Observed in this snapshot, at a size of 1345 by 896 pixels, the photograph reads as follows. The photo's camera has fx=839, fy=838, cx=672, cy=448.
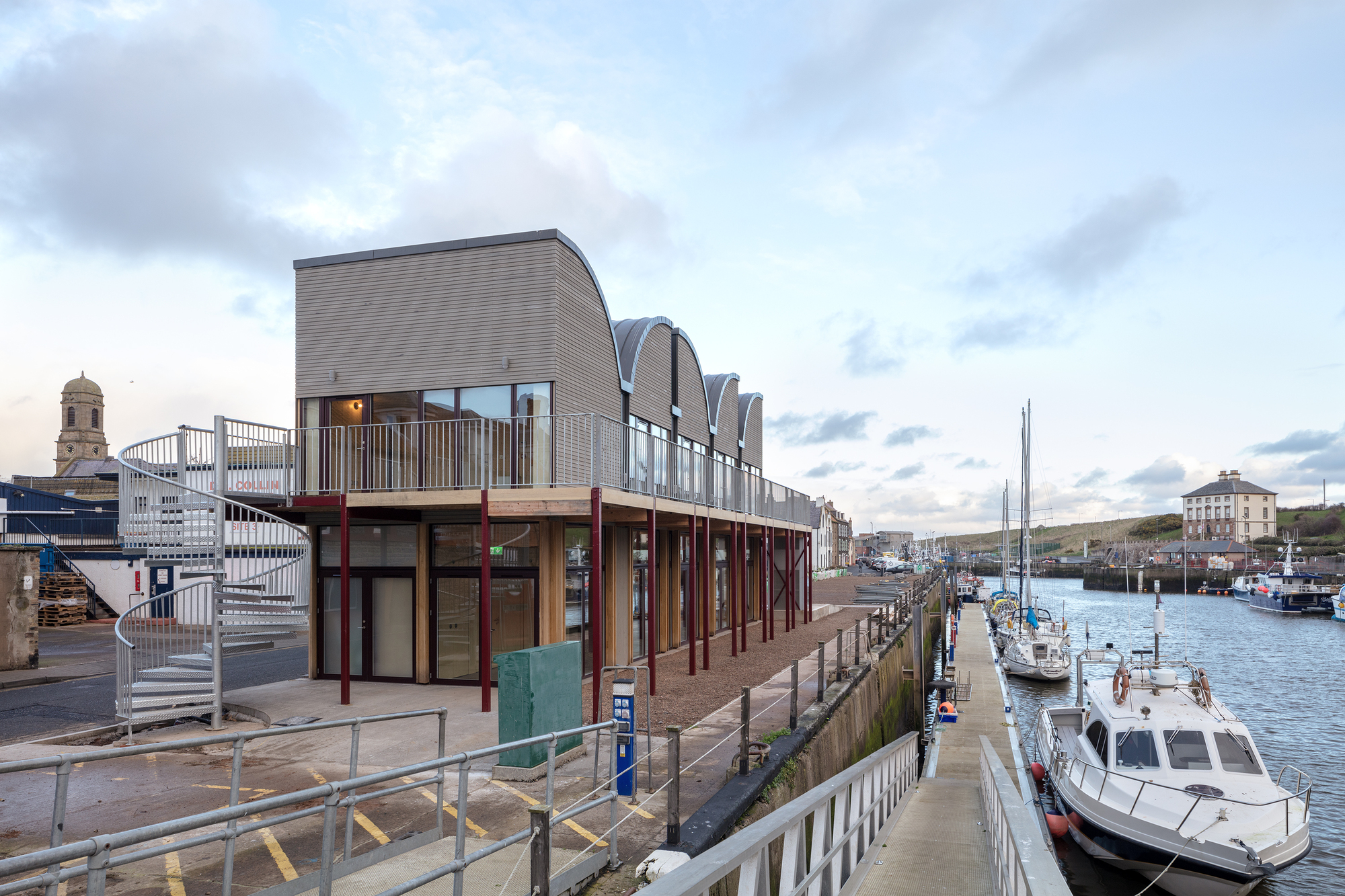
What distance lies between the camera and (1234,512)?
506ft

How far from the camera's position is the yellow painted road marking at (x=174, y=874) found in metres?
6.06

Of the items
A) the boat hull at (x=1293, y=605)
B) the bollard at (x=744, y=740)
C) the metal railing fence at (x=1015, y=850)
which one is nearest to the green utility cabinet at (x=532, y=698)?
the bollard at (x=744, y=740)

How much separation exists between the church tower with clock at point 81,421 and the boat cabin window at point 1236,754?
99022mm

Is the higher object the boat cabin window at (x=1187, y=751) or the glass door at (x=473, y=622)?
the glass door at (x=473, y=622)

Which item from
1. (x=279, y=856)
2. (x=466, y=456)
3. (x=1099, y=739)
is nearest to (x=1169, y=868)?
(x=1099, y=739)

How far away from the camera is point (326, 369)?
1664cm

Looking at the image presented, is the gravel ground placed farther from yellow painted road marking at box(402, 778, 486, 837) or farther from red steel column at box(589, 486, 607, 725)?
yellow painted road marking at box(402, 778, 486, 837)

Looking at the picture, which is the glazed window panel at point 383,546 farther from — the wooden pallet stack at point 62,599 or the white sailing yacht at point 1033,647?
the white sailing yacht at point 1033,647

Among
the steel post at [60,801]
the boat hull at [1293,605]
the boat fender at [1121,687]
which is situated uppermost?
the steel post at [60,801]

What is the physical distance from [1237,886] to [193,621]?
15.5 meters

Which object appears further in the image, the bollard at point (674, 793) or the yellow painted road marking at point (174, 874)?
the bollard at point (674, 793)

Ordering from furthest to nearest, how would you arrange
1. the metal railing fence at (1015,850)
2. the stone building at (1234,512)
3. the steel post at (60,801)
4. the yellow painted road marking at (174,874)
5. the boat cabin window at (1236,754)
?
the stone building at (1234,512) < the boat cabin window at (1236,754) < the yellow painted road marking at (174,874) < the steel post at (60,801) < the metal railing fence at (1015,850)

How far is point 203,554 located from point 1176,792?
15351 millimetres

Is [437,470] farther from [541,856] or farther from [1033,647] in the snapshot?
[1033,647]
